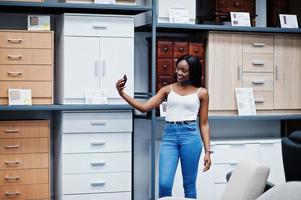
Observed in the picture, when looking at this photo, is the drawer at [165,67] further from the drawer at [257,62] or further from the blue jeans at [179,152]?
the blue jeans at [179,152]

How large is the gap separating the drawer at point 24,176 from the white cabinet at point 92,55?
600mm

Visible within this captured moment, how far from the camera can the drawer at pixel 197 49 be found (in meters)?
5.14

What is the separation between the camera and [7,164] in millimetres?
4660

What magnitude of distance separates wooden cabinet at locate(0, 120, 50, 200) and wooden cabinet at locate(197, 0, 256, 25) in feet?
5.83

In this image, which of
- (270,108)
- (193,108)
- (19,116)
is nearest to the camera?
(193,108)

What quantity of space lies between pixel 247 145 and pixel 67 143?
5.45 feet

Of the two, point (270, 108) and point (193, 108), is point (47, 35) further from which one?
point (270, 108)

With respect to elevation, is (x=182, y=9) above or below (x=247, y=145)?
above

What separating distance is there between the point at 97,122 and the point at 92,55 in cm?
55

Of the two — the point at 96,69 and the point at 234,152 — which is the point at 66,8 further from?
the point at 234,152

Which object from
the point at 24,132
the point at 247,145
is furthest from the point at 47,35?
the point at 247,145

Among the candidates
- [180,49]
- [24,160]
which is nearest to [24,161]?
[24,160]

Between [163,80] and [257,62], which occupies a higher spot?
[257,62]

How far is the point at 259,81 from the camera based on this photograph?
5.36m
